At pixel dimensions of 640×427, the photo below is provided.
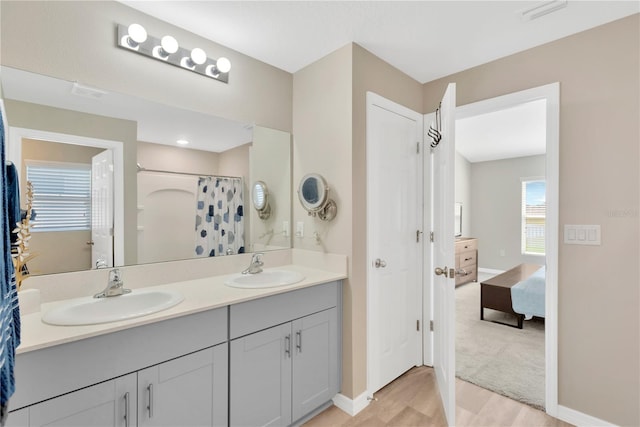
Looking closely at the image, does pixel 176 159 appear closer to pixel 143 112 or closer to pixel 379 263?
pixel 143 112

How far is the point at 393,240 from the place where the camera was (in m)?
2.33

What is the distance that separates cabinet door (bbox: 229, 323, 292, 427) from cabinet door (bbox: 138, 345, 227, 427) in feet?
0.23

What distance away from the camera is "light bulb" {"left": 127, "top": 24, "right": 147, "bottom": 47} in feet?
5.33

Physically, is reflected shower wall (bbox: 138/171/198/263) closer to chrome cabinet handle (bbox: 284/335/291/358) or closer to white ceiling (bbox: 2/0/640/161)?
white ceiling (bbox: 2/0/640/161)

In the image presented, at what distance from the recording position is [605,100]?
70.9 inches

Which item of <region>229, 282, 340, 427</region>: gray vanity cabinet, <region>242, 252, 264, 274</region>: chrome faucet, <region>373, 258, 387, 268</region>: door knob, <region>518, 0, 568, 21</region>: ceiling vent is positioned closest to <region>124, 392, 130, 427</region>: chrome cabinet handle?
<region>229, 282, 340, 427</region>: gray vanity cabinet

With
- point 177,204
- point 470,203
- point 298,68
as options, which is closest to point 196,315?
point 177,204

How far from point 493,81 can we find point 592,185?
3.08 ft

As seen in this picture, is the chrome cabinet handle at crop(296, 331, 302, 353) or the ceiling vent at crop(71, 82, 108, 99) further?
the chrome cabinet handle at crop(296, 331, 302, 353)

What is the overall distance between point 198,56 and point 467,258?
5403mm

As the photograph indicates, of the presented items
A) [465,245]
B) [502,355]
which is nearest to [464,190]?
[465,245]

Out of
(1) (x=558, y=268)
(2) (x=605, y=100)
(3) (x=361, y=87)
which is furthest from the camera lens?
(3) (x=361, y=87)

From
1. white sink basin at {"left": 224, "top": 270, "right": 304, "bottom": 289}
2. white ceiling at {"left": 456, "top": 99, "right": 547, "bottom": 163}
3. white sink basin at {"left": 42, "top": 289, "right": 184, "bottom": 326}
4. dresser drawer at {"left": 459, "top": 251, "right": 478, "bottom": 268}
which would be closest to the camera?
white sink basin at {"left": 42, "top": 289, "right": 184, "bottom": 326}

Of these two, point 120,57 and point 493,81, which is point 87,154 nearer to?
point 120,57
